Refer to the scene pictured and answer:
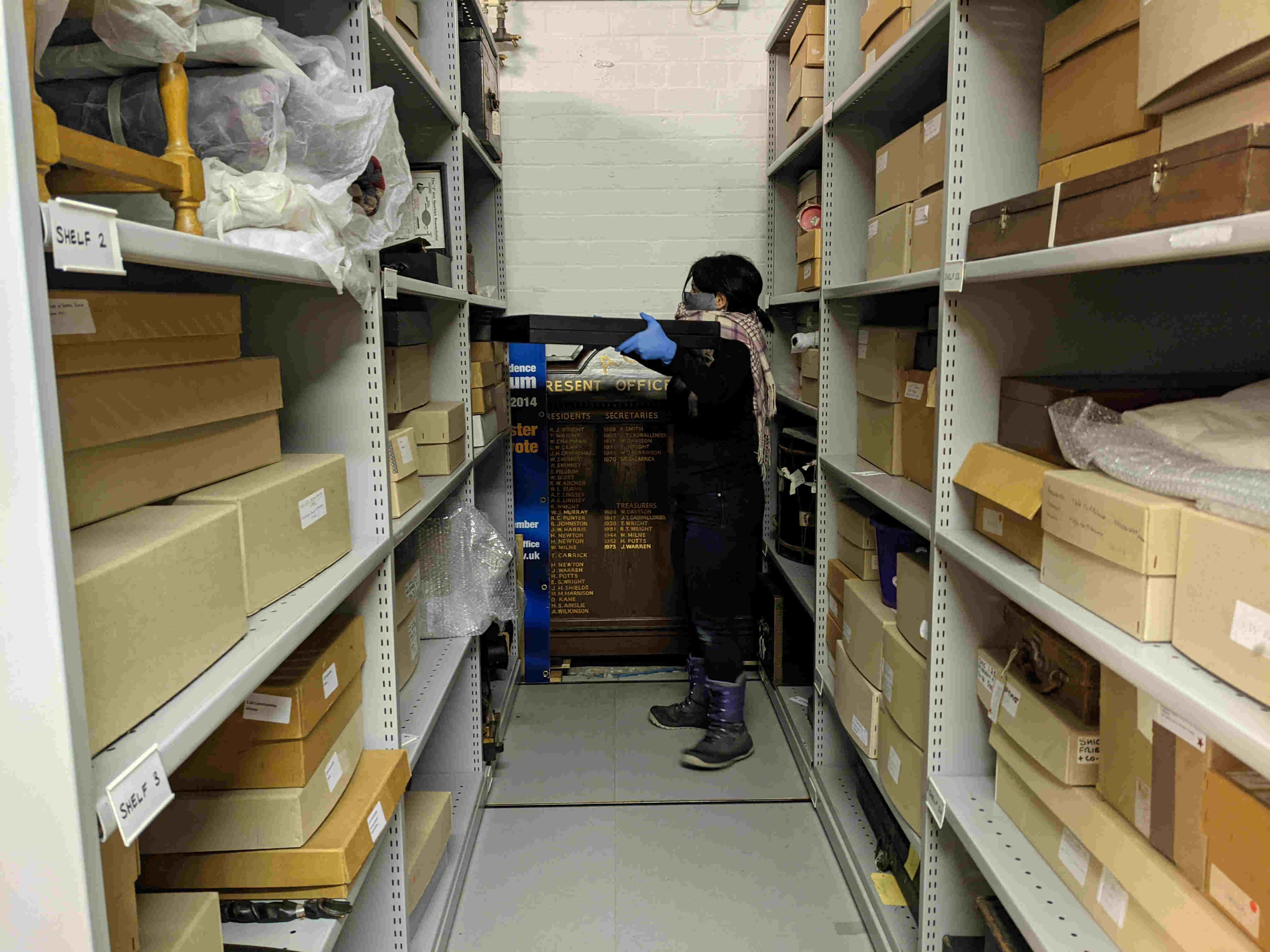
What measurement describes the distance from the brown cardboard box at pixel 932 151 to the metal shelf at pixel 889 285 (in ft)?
0.65

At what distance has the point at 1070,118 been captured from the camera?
1406 mm

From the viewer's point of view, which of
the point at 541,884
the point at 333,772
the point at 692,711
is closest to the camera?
the point at 333,772

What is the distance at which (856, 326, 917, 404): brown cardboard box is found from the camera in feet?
7.17

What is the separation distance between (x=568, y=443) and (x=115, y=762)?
289 centimetres

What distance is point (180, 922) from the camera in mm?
1003

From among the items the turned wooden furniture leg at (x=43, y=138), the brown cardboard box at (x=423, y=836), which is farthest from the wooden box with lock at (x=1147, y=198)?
the brown cardboard box at (x=423, y=836)

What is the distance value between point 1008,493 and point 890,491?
676mm

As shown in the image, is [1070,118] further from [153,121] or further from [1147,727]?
[153,121]

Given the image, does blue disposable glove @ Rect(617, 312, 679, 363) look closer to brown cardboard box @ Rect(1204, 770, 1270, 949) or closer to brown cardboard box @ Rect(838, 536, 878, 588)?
brown cardboard box @ Rect(838, 536, 878, 588)

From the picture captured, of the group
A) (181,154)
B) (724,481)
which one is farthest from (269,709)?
(724,481)

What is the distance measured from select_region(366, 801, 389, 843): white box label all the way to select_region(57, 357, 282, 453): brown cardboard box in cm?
70

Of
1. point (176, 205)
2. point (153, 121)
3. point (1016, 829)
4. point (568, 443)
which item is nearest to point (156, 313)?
point (176, 205)

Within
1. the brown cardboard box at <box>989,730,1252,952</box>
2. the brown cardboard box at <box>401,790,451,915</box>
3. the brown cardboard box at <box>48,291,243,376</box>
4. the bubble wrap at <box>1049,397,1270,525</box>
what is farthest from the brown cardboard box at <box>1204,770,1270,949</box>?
the brown cardboard box at <box>401,790,451,915</box>

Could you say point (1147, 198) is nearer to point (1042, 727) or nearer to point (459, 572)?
point (1042, 727)
